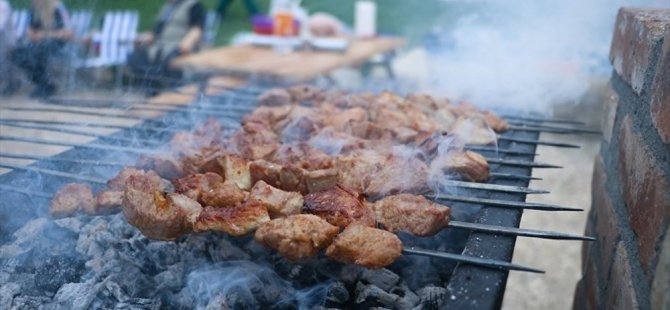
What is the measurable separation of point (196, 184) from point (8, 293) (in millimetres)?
794

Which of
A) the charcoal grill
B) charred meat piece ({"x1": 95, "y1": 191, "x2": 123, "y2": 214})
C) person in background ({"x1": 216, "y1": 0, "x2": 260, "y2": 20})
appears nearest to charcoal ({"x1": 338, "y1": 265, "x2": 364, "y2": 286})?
the charcoal grill

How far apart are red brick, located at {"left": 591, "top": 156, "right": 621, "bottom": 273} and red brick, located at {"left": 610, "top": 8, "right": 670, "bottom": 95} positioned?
0.52m

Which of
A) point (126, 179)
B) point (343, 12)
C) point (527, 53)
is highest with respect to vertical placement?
point (343, 12)

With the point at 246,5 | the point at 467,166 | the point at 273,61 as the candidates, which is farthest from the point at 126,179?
the point at 246,5

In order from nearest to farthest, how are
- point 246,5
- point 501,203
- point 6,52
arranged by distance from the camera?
point 501,203
point 6,52
point 246,5

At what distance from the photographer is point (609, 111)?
2908mm

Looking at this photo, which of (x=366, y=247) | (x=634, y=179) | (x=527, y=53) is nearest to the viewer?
(x=366, y=247)

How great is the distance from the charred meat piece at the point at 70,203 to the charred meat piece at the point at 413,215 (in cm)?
117

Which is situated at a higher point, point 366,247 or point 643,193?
point 643,193

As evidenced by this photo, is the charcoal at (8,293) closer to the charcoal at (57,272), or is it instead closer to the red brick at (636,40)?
the charcoal at (57,272)

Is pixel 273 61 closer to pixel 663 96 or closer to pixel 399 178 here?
pixel 399 178

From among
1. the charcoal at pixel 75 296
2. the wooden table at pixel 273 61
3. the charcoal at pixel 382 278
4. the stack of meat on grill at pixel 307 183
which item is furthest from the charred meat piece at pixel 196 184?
the wooden table at pixel 273 61

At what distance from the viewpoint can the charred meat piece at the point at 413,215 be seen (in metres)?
2.01

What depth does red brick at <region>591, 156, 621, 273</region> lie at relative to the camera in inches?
89.7
